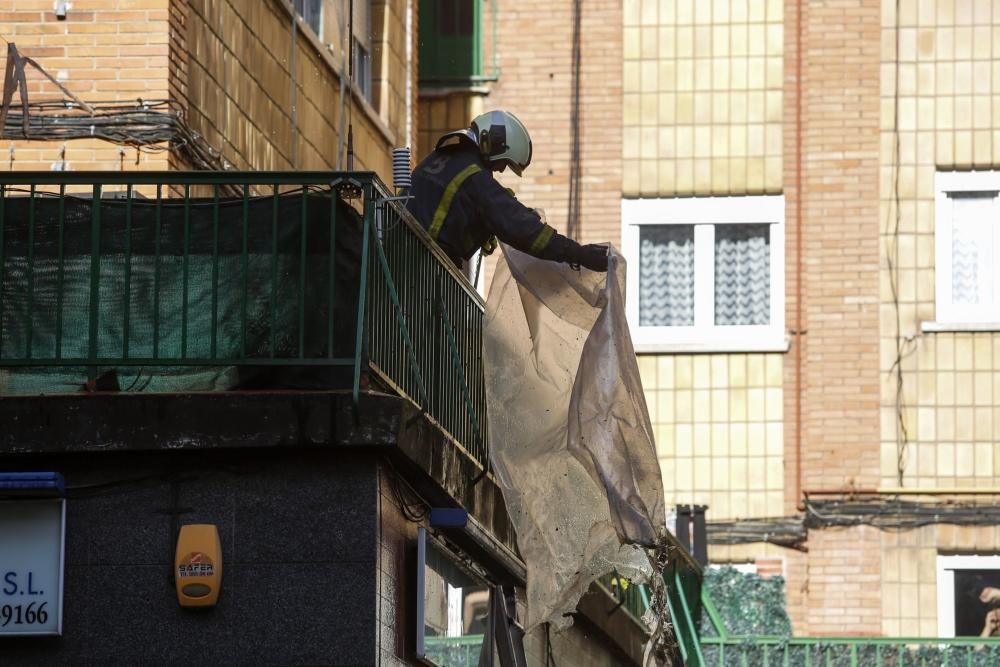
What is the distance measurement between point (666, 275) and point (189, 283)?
14.3 meters

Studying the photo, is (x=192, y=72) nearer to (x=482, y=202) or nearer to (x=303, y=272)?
(x=482, y=202)

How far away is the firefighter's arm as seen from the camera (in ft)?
41.8

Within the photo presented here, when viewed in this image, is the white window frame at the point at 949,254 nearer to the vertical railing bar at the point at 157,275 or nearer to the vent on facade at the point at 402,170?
the vent on facade at the point at 402,170

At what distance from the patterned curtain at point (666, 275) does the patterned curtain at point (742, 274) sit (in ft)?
0.94

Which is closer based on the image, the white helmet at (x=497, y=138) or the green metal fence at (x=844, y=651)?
the white helmet at (x=497, y=138)

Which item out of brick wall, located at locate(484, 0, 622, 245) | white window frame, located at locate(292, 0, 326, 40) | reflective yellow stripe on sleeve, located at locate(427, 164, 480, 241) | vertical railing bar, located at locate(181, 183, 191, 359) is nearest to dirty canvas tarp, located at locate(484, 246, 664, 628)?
reflective yellow stripe on sleeve, located at locate(427, 164, 480, 241)

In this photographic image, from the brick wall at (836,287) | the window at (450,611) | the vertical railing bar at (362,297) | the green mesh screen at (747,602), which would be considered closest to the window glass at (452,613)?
the window at (450,611)

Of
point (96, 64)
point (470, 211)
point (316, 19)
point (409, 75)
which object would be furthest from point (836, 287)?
point (470, 211)

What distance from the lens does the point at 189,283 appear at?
11.4m

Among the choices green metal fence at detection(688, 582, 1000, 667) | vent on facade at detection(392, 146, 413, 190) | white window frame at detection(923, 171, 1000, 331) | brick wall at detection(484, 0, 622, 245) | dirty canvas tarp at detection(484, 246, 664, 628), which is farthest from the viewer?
brick wall at detection(484, 0, 622, 245)

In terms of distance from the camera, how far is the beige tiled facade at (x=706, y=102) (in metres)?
25.3

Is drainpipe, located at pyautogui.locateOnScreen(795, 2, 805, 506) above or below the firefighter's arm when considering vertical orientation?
above

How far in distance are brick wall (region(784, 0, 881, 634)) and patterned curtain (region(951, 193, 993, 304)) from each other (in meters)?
0.78

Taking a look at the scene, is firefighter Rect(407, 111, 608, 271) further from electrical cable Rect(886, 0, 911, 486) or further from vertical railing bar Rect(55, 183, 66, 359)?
electrical cable Rect(886, 0, 911, 486)
